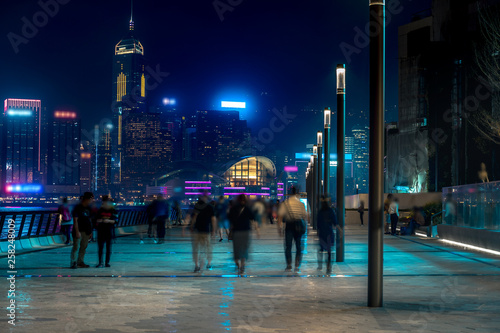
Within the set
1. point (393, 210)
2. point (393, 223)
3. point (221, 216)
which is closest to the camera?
point (221, 216)

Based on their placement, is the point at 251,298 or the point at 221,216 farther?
the point at 221,216

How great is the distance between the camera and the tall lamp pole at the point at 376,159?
32.3ft

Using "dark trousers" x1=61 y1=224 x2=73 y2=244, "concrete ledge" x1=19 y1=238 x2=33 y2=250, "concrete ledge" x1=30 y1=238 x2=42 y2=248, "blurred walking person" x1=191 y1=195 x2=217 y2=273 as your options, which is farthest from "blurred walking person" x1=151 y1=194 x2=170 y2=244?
"blurred walking person" x1=191 y1=195 x2=217 y2=273

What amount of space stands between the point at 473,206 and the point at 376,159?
52.8ft

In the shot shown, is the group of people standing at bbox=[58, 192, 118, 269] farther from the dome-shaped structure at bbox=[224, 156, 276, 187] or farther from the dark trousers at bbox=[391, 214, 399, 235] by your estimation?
the dome-shaped structure at bbox=[224, 156, 276, 187]

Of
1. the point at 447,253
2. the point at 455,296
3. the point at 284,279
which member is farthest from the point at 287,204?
the point at 447,253

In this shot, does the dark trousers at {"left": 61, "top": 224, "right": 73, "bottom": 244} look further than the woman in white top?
No

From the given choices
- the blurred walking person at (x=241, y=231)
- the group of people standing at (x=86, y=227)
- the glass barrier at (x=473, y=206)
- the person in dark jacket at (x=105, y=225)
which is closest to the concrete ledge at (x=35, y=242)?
the group of people standing at (x=86, y=227)

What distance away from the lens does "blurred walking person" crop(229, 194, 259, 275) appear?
15.0 meters

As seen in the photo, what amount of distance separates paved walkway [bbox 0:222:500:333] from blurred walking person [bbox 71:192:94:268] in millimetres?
514

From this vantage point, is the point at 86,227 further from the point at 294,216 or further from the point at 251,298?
the point at 251,298

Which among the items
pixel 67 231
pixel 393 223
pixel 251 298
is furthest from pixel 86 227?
pixel 393 223

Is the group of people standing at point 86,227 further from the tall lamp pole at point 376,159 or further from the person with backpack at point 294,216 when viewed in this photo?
the tall lamp pole at point 376,159

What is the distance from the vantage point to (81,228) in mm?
16203
